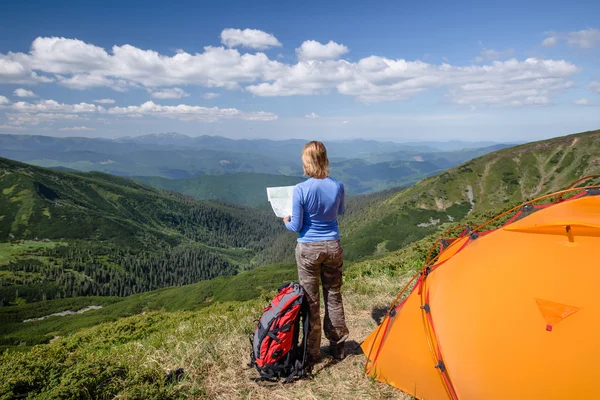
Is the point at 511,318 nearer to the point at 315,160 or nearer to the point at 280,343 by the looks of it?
the point at 280,343

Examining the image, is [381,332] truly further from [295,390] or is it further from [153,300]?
[153,300]

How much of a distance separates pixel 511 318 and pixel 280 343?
338cm

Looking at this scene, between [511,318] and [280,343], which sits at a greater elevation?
[511,318]

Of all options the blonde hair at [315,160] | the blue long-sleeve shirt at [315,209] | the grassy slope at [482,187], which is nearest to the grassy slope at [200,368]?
the blue long-sleeve shirt at [315,209]

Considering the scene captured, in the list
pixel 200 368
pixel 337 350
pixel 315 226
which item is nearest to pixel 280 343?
pixel 337 350

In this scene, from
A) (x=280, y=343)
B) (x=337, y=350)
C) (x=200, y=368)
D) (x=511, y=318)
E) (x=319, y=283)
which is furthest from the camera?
(x=337, y=350)

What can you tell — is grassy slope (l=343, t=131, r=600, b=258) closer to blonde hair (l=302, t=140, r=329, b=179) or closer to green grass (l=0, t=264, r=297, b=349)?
green grass (l=0, t=264, r=297, b=349)

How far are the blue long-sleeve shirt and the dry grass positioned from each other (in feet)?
7.70

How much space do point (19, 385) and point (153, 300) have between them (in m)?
118

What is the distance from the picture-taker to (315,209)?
5.57m

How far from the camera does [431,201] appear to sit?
5955 inches

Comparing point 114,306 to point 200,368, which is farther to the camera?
point 114,306

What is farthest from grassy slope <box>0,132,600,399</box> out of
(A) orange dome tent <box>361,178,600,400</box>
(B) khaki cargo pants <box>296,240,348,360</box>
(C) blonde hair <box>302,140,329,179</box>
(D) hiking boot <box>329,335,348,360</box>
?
(C) blonde hair <box>302,140,329,179</box>

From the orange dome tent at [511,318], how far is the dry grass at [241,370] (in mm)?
464
